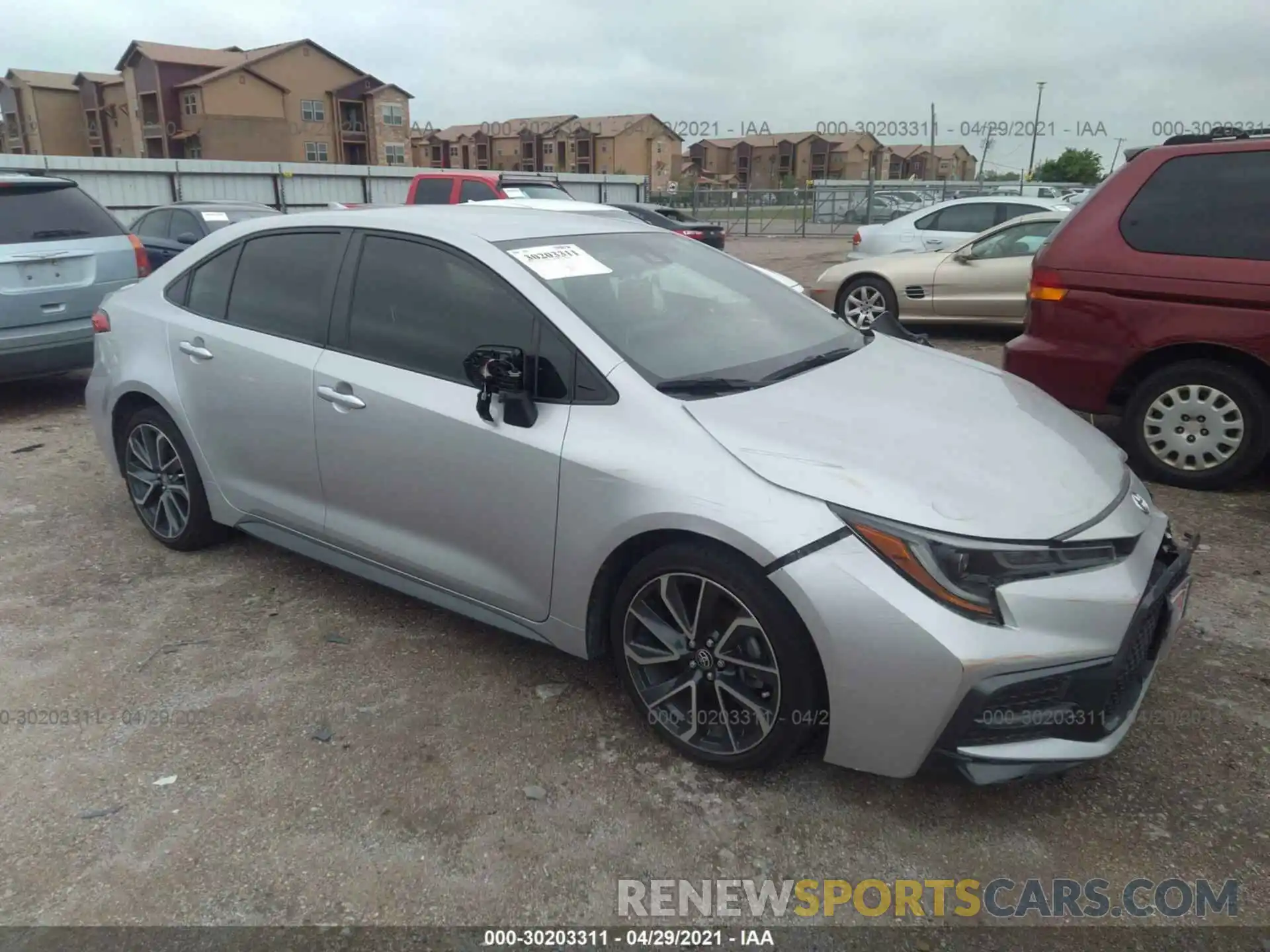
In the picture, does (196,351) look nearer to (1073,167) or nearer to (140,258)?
(140,258)

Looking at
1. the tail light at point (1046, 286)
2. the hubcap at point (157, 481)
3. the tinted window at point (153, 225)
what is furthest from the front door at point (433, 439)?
the tinted window at point (153, 225)

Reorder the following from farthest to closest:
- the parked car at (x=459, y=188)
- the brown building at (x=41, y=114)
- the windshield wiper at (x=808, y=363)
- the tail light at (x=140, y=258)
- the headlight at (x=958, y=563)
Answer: the brown building at (x=41, y=114), the parked car at (x=459, y=188), the tail light at (x=140, y=258), the windshield wiper at (x=808, y=363), the headlight at (x=958, y=563)

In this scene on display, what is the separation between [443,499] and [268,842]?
1155 millimetres

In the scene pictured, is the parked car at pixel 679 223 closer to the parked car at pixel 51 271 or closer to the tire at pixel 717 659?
the parked car at pixel 51 271

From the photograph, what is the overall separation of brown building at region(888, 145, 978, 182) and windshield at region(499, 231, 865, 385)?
209 feet

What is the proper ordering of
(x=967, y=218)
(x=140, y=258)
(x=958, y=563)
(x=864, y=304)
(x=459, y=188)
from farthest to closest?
(x=459, y=188), (x=967, y=218), (x=864, y=304), (x=140, y=258), (x=958, y=563)

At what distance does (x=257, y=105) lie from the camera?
5003cm

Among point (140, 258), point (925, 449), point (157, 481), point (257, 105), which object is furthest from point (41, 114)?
point (925, 449)

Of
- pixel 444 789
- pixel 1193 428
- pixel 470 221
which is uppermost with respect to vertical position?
pixel 470 221

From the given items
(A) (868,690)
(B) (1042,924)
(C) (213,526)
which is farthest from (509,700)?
(C) (213,526)

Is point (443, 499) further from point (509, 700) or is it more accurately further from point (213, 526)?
point (213, 526)

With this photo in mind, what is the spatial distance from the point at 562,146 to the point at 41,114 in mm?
33093

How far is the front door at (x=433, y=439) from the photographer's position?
9.60 feet

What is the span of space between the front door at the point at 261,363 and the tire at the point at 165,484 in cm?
23
